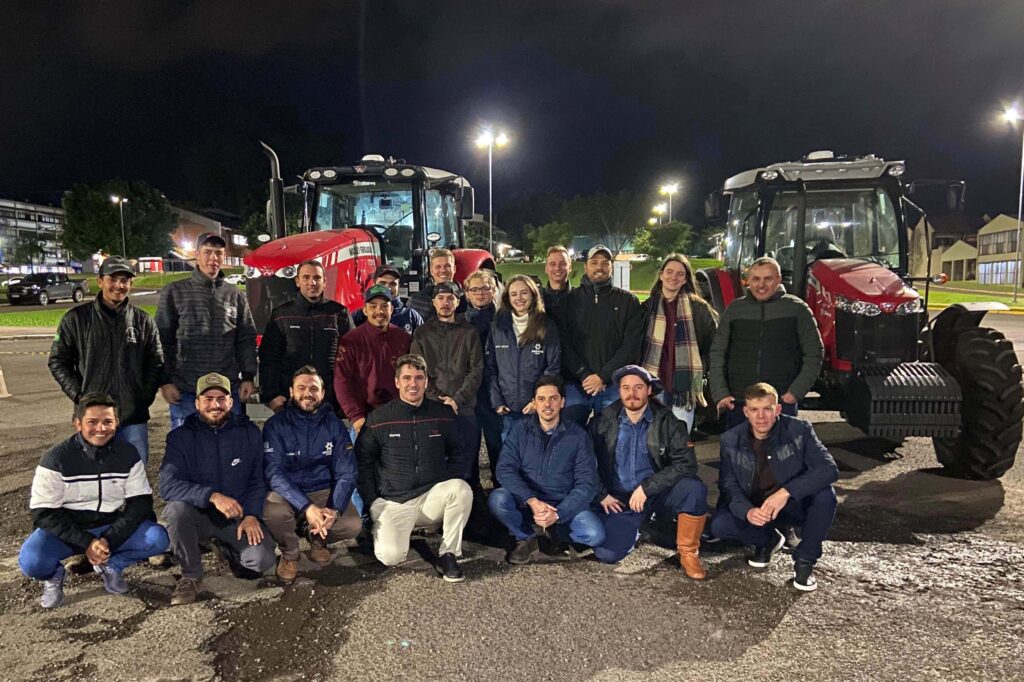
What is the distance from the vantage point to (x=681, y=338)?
4992 millimetres

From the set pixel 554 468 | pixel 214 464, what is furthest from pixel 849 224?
pixel 214 464

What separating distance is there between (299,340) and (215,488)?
1251mm

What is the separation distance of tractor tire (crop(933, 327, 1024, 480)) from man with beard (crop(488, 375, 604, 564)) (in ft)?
10.2

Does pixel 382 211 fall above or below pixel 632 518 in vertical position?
above

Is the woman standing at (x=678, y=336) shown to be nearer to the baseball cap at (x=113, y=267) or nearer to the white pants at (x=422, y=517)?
the white pants at (x=422, y=517)

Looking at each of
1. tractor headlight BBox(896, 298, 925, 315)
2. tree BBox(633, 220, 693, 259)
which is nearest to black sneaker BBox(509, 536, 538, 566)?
tractor headlight BBox(896, 298, 925, 315)

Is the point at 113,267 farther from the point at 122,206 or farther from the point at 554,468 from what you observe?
the point at 122,206

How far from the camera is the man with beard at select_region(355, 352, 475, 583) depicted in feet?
13.5

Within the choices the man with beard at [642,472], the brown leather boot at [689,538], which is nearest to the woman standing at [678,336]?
the man with beard at [642,472]

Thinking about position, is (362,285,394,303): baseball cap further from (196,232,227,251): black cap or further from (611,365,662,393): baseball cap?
(611,365,662,393): baseball cap

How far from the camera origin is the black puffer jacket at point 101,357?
428 cm

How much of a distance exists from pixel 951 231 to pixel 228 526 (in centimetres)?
6991

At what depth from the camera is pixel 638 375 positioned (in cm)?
423

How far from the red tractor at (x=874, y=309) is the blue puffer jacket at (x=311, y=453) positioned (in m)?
3.60
